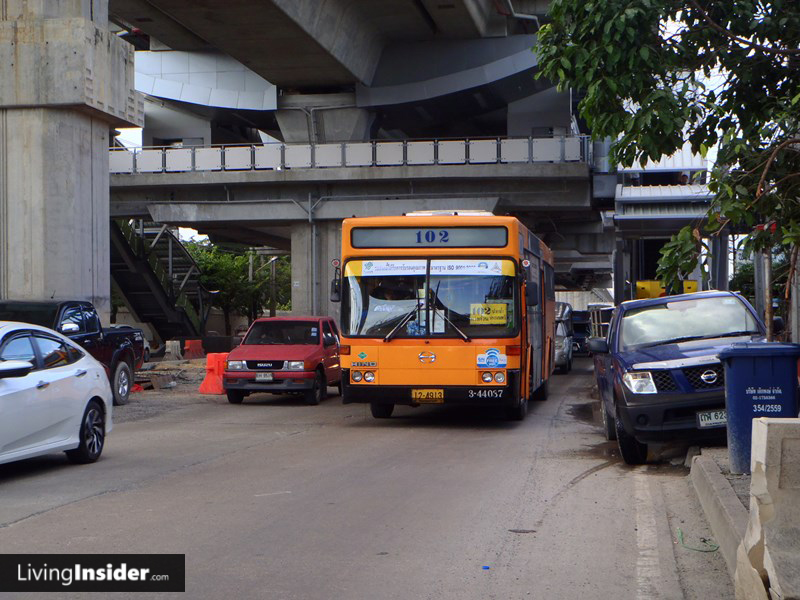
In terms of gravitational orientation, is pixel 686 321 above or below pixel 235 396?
above

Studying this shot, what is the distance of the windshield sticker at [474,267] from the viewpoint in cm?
1535

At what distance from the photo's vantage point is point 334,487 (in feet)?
32.5

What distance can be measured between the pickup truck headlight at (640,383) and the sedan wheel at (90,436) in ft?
20.0

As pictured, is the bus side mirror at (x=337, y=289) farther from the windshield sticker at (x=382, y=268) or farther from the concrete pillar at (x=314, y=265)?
the concrete pillar at (x=314, y=265)

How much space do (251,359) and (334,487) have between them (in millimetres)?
10228

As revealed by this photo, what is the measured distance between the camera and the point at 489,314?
15.3 m

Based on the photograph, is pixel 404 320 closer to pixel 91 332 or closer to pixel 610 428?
pixel 610 428

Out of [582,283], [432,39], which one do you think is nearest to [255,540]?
[432,39]

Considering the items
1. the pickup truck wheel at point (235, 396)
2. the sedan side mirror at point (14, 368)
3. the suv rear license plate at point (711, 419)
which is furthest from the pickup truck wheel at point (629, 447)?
the pickup truck wheel at point (235, 396)

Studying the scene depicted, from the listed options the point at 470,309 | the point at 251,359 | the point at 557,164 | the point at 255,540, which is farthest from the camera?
the point at 557,164

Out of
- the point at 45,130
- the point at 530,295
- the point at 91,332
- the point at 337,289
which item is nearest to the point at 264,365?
the point at 91,332

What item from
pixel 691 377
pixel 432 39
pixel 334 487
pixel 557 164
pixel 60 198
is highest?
pixel 432 39

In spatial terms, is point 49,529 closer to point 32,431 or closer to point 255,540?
point 255,540

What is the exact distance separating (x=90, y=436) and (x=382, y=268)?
18.3 ft
